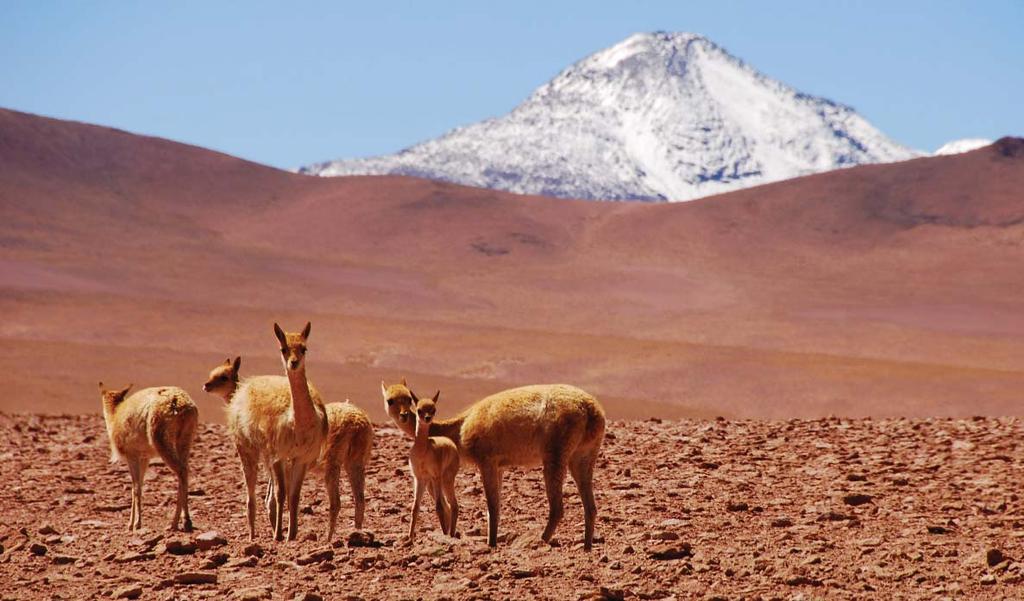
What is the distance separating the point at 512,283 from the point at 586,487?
88978mm

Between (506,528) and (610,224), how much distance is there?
110 m

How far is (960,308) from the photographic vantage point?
9350cm

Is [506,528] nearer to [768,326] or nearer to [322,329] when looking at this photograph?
[322,329]

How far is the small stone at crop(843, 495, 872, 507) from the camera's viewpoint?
13.7 m

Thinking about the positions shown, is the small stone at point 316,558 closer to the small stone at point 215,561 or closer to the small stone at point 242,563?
the small stone at point 242,563

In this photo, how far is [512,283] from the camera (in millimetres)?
101188

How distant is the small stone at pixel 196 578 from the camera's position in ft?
33.6

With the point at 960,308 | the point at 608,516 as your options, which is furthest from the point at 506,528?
the point at 960,308

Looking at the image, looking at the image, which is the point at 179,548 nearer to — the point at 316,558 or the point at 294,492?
the point at 294,492

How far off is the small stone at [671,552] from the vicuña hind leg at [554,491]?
124 centimetres

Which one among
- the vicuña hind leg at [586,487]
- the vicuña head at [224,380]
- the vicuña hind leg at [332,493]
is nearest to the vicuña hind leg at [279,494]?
the vicuña hind leg at [332,493]

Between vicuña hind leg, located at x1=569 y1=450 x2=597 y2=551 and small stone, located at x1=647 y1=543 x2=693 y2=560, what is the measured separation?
912 millimetres

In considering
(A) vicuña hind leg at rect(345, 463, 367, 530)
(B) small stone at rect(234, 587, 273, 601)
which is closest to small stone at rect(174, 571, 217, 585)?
(B) small stone at rect(234, 587, 273, 601)

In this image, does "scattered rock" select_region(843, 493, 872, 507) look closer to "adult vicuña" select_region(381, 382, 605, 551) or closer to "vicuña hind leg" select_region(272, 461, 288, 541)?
"adult vicuña" select_region(381, 382, 605, 551)
